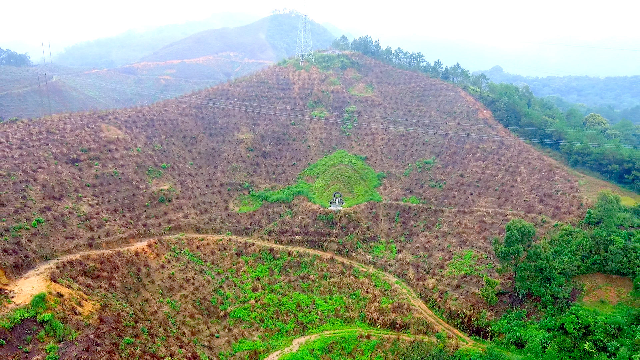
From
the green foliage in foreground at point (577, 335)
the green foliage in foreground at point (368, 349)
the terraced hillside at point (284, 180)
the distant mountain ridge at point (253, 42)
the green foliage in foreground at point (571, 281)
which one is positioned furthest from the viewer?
the distant mountain ridge at point (253, 42)

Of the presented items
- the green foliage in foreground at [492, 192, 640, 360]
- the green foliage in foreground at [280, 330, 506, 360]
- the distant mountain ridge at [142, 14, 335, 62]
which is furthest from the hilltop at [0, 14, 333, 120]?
the green foliage in foreground at [492, 192, 640, 360]

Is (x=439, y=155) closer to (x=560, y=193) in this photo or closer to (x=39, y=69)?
(x=560, y=193)

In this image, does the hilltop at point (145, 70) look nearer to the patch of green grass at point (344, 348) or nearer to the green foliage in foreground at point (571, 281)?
the patch of green grass at point (344, 348)

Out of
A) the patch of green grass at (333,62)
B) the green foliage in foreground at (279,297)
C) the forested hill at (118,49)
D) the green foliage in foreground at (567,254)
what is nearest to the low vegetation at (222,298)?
the green foliage in foreground at (279,297)

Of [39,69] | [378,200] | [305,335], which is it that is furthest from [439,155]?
[39,69]

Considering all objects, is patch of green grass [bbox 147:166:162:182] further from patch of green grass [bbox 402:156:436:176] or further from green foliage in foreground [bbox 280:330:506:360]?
patch of green grass [bbox 402:156:436:176]
